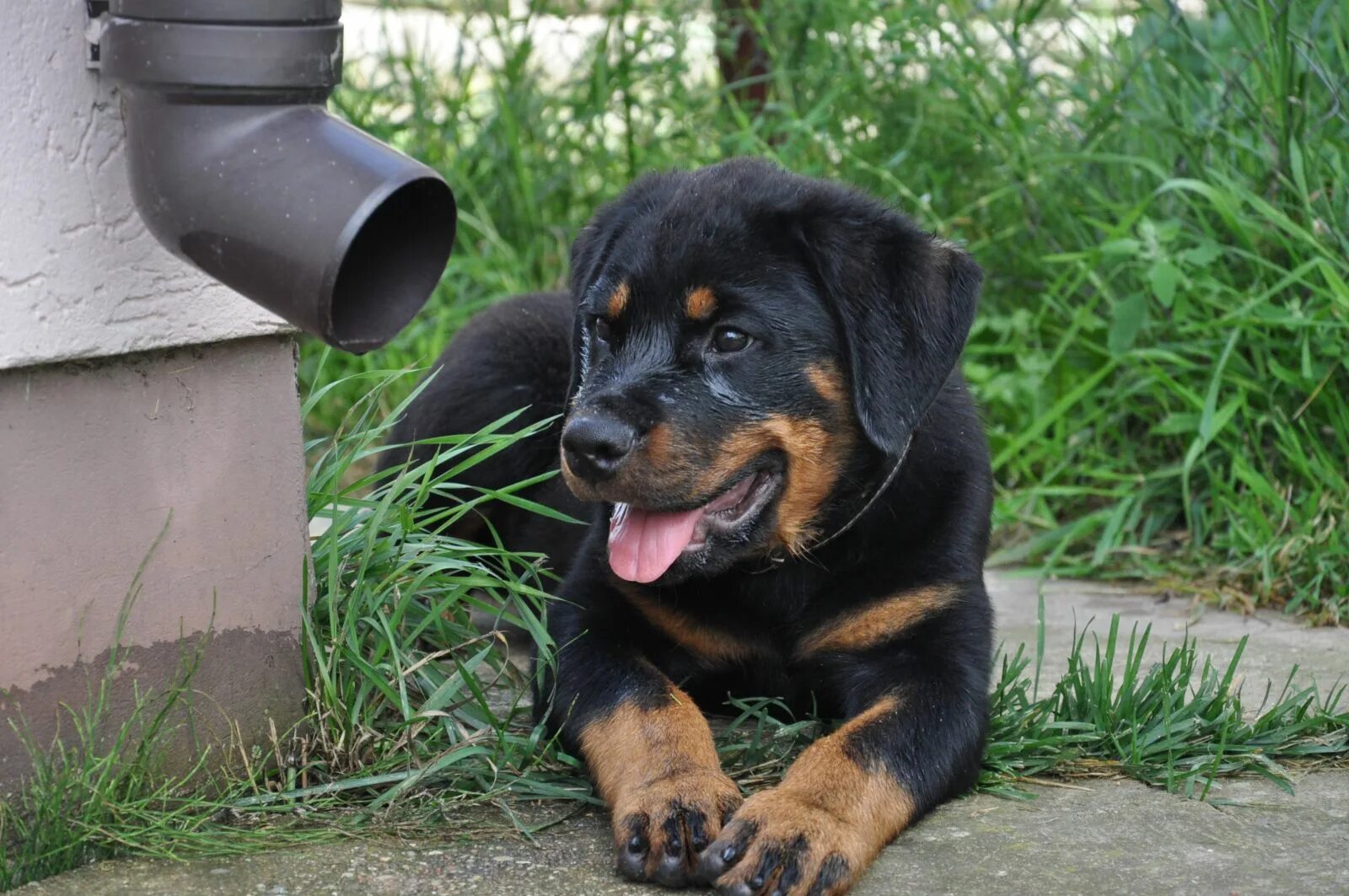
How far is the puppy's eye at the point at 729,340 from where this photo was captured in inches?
110

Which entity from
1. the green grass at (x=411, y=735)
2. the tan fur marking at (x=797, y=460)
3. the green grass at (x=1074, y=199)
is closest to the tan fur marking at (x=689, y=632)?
the green grass at (x=411, y=735)

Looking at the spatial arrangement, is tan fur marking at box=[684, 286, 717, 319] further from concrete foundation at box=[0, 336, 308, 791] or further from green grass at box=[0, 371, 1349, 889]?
concrete foundation at box=[0, 336, 308, 791]

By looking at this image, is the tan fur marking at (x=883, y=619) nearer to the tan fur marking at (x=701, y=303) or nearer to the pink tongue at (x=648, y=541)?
the pink tongue at (x=648, y=541)

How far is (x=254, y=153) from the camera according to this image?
226 centimetres

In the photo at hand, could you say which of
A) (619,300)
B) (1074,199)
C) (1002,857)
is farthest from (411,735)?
(1074,199)

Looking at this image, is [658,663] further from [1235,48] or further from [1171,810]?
[1235,48]

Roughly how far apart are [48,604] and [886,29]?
11.8 feet

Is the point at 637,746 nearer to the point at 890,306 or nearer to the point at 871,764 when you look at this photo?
the point at 871,764

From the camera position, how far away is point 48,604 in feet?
7.73

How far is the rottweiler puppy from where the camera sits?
2611mm

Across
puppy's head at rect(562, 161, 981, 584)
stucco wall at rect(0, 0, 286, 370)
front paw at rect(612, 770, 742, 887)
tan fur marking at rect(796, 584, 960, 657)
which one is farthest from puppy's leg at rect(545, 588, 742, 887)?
stucco wall at rect(0, 0, 286, 370)

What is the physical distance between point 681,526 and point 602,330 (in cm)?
42

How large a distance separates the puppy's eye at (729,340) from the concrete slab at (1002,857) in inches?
32.7

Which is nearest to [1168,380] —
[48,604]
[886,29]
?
[886,29]
